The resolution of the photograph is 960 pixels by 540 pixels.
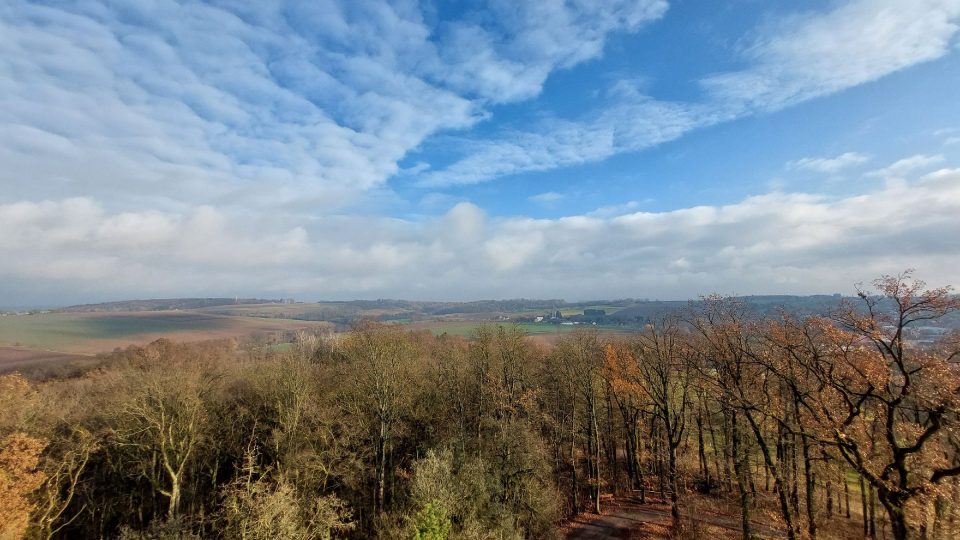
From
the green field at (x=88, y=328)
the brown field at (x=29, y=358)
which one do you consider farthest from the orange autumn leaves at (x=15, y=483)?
the green field at (x=88, y=328)

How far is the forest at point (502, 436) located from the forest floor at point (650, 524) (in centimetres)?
63

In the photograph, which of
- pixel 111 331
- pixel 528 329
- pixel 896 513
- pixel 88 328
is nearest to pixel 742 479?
pixel 896 513

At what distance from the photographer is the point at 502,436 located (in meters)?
31.9

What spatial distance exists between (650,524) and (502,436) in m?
14.6

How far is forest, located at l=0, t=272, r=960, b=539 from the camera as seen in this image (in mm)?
19234

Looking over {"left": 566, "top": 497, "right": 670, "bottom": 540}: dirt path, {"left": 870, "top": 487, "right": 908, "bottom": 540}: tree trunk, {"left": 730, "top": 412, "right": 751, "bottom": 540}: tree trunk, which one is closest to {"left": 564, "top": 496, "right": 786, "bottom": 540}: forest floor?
{"left": 566, "top": 497, "right": 670, "bottom": 540}: dirt path

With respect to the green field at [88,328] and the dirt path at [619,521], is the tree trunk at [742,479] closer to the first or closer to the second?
the dirt path at [619,521]

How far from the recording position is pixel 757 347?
28.5 meters

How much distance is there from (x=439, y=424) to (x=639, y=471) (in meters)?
21.0

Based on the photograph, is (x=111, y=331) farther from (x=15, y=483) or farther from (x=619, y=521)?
(x=619, y=521)

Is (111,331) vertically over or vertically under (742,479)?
over

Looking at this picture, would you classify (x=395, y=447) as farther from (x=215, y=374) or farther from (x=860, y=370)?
(x=860, y=370)

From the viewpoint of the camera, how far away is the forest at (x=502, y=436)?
1923cm

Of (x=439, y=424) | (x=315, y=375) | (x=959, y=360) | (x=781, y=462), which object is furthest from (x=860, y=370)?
(x=315, y=375)
